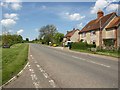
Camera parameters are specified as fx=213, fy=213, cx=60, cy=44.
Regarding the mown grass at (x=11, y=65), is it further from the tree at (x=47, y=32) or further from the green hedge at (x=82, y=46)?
the tree at (x=47, y=32)

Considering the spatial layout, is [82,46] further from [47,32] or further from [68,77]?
[47,32]

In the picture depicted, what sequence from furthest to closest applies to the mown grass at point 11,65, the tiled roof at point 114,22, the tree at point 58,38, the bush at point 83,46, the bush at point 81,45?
the tree at point 58,38 < the bush at point 81,45 < the bush at point 83,46 < the tiled roof at point 114,22 < the mown grass at point 11,65

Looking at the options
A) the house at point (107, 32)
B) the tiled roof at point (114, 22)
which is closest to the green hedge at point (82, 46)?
the house at point (107, 32)

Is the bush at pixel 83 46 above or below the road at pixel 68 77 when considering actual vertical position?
above

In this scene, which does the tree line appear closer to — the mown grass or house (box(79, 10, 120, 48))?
house (box(79, 10, 120, 48))

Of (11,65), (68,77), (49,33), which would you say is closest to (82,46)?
(11,65)

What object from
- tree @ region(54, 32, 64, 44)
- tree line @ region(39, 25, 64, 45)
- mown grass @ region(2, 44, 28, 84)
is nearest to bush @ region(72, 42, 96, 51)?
mown grass @ region(2, 44, 28, 84)

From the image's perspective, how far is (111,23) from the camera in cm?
A: 5003

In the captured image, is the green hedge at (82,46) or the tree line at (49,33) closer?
the green hedge at (82,46)

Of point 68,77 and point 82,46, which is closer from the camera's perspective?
point 68,77

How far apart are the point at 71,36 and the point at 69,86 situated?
78.5 m

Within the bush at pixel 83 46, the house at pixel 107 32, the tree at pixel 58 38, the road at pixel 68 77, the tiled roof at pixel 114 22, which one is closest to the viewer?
the road at pixel 68 77

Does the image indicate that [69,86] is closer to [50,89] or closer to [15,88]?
[50,89]

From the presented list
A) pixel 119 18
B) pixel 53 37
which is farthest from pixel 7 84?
pixel 53 37
